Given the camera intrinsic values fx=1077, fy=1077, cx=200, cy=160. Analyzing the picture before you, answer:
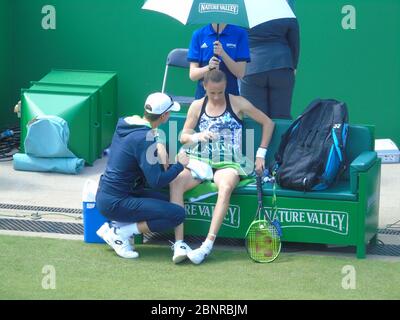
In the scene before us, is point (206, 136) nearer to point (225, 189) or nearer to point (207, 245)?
point (225, 189)

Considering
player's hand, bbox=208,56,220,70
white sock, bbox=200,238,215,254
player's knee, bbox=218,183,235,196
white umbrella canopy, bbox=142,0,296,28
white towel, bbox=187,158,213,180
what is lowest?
white sock, bbox=200,238,215,254

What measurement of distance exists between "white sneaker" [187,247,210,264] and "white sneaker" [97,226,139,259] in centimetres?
44

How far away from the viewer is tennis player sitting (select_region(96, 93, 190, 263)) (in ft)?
25.9

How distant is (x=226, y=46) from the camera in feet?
29.1

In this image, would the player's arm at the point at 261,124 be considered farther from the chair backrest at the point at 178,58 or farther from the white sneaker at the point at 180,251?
the chair backrest at the point at 178,58

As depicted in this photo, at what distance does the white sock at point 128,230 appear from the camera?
8.03 m

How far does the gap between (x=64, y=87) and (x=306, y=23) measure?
262cm

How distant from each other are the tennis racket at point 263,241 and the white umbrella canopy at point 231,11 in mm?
1564

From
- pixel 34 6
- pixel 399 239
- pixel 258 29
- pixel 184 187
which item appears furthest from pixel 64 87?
pixel 399 239

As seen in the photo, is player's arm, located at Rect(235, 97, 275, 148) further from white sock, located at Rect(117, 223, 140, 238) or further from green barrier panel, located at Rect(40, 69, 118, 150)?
green barrier panel, located at Rect(40, 69, 118, 150)

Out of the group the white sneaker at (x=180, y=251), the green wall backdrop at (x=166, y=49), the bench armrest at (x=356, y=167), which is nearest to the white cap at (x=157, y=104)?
the white sneaker at (x=180, y=251)

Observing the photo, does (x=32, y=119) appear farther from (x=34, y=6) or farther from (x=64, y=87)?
(x=34, y=6)

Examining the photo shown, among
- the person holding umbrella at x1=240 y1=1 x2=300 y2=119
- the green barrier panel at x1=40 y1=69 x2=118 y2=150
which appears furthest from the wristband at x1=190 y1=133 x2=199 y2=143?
the green barrier panel at x1=40 y1=69 x2=118 y2=150

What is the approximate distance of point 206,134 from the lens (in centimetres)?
839
